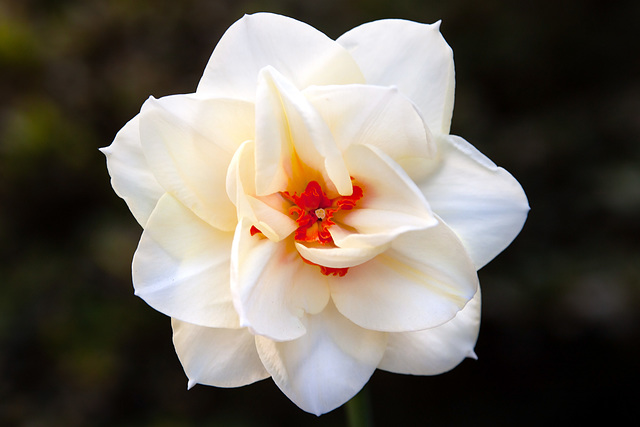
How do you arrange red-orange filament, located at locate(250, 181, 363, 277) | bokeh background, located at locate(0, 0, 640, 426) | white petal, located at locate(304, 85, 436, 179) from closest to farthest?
white petal, located at locate(304, 85, 436, 179), red-orange filament, located at locate(250, 181, 363, 277), bokeh background, located at locate(0, 0, 640, 426)

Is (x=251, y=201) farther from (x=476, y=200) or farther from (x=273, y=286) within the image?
(x=476, y=200)

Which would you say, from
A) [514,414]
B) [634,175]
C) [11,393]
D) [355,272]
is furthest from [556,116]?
[11,393]

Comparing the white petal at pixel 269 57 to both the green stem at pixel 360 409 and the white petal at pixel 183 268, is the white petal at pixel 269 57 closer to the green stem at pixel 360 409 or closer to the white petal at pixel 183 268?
the white petal at pixel 183 268

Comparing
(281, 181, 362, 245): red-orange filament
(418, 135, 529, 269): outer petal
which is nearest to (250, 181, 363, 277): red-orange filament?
(281, 181, 362, 245): red-orange filament

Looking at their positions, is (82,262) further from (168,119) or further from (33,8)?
(168,119)

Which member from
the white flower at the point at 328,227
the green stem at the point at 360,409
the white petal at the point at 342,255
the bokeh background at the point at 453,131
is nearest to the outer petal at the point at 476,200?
the white flower at the point at 328,227

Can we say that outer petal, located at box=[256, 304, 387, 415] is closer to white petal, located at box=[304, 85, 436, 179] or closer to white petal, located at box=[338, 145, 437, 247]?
white petal, located at box=[338, 145, 437, 247]
